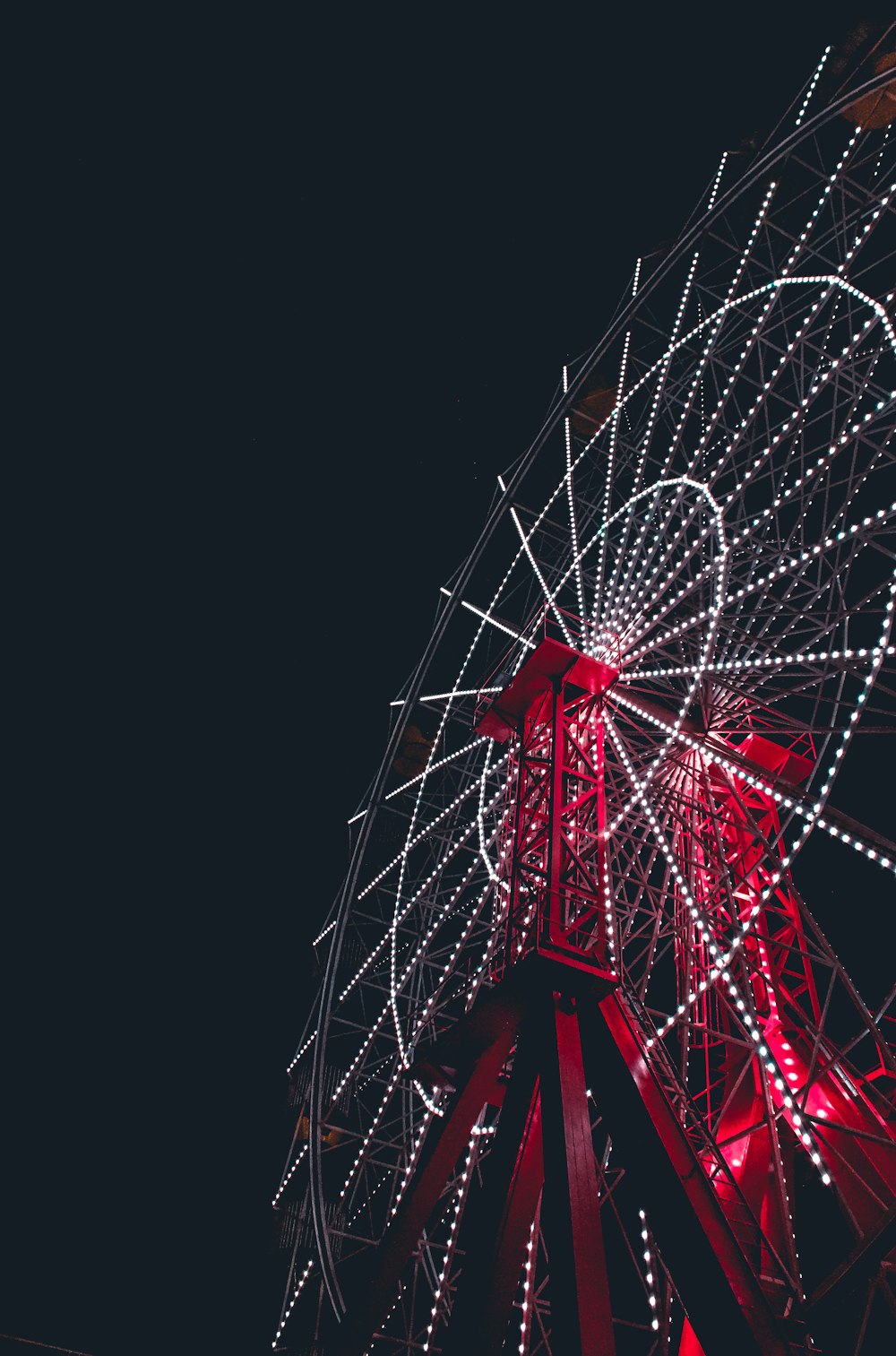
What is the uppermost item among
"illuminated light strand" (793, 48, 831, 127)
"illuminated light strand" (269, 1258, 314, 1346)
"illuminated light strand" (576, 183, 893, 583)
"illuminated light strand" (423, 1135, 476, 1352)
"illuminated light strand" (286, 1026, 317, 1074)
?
"illuminated light strand" (793, 48, 831, 127)

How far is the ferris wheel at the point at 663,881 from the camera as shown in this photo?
689 centimetres

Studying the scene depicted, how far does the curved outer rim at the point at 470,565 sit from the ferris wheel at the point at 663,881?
6 cm

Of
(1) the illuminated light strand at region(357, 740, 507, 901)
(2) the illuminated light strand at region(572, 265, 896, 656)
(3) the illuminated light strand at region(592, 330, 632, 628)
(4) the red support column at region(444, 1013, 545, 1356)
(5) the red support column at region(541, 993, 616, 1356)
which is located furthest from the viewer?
(1) the illuminated light strand at region(357, 740, 507, 901)

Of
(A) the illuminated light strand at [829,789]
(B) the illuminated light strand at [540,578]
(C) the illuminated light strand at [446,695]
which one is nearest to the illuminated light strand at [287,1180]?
(C) the illuminated light strand at [446,695]

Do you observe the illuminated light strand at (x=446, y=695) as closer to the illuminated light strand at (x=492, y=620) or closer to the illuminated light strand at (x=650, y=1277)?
the illuminated light strand at (x=492, y=620)

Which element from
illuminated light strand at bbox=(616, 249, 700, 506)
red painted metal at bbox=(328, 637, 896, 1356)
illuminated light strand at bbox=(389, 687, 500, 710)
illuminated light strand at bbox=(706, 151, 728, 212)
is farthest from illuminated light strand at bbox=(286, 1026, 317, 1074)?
illuminated light strand at bbox=(706, 151, 728, 212)

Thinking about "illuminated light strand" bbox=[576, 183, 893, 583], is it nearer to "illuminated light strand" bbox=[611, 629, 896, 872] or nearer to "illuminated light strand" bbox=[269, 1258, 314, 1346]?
"illuminated light strand" bbox=[611, 629, 896, 872]

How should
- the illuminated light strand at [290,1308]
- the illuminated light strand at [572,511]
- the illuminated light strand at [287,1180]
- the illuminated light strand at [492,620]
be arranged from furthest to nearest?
the illuminated light strand at [287,1180] → the illuminated light strand at [492,620] → the illuminated light strand at [290,1308] → the illuminated light strand at [572,511]

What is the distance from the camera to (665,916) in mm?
11195

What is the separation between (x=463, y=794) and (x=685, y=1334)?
679 centimetres

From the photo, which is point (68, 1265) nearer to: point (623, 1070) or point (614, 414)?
point (623, 1070)

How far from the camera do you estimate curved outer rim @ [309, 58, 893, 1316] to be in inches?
390

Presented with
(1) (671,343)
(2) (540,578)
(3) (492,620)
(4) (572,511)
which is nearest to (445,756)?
(3) (492,620)

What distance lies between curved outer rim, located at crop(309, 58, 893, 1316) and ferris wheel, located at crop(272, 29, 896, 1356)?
6cm
